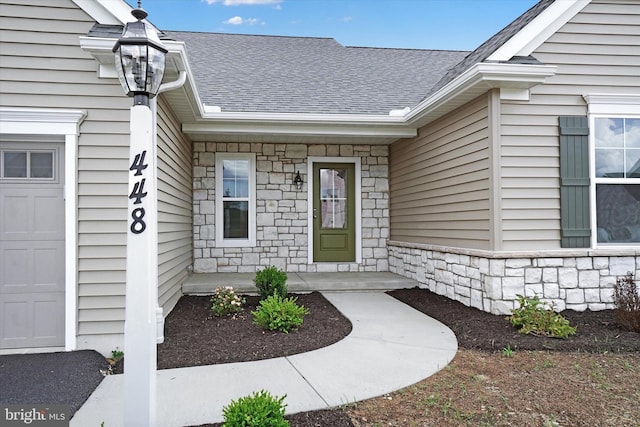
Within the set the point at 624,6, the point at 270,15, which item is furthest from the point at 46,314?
the point at 270,15

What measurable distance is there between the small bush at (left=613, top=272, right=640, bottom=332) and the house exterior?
15 cm

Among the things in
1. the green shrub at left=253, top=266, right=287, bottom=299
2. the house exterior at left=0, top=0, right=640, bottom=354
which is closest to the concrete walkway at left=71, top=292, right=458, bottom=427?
the house exterior at left=0, top=0, right=640, bottom=354

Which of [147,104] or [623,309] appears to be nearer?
[147,104]

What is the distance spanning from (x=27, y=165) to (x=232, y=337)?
2.69 metres

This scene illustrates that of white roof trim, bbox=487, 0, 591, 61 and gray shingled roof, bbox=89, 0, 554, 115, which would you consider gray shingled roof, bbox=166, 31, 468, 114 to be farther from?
white roof trim, bbox=487, 0, 591, 61

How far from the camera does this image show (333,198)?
333 inches

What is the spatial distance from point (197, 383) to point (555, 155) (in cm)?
477

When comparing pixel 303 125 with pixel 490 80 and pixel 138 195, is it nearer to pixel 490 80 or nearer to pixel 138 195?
pixel 490 80

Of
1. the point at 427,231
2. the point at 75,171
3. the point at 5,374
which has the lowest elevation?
the point at 5,374

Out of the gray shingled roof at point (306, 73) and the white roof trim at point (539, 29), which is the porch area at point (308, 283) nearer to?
the gray shingled roof at point (306, 73)

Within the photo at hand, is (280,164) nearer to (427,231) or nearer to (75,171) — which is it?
(427,231)

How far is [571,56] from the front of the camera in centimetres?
539

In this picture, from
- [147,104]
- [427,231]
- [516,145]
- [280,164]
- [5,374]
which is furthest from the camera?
[280,164]

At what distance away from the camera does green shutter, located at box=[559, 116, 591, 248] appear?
5223 millimetres
